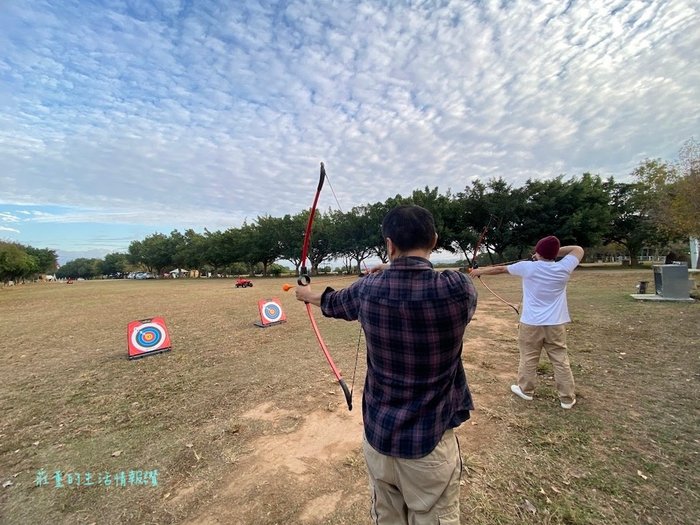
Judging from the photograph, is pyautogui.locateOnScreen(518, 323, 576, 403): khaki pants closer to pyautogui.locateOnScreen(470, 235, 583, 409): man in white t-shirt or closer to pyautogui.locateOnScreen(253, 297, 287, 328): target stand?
pyautogui.locateOnScreen(470, 235, 583, 409): man in white t-shirt

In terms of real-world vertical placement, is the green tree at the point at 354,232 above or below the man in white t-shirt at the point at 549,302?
above

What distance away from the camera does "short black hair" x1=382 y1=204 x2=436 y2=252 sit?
1.45m

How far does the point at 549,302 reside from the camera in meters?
3.62

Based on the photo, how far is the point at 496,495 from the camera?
2.46 m

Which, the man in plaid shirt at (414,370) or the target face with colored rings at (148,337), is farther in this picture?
the target face with colored rings at (148,337)

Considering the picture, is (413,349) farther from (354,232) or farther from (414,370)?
(354,232)

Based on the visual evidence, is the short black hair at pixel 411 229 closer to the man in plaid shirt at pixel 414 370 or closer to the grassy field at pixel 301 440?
the man in plaid shirt at pixel 414 370

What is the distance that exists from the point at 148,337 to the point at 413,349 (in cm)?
753

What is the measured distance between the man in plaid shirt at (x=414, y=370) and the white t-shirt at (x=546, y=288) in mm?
2574

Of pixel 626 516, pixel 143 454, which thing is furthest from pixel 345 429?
pixel 626 516

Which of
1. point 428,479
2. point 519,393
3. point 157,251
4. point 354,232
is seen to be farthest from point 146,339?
point 157,251

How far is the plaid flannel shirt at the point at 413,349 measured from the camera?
1370 mm

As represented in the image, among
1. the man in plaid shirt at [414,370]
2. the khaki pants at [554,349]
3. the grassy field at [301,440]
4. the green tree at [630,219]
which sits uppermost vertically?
the green tree at [630,219]

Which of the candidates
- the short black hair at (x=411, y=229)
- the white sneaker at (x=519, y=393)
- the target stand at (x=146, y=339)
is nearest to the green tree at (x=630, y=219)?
the white sneaker at (x=519, y=393)
